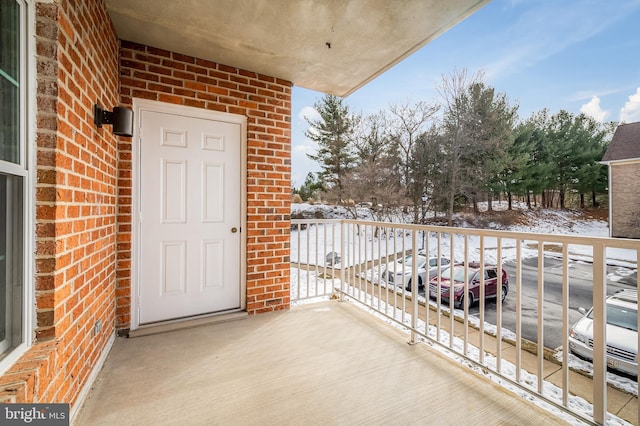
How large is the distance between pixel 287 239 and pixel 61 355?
6.33ft

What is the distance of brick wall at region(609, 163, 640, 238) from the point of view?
4613 mm

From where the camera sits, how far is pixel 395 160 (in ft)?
36.3

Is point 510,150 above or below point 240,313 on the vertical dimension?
above

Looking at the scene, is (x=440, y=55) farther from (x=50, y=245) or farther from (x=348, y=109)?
(x=50, y=245)

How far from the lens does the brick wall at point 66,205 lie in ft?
3.59

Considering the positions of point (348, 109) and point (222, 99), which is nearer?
point (222, 99)

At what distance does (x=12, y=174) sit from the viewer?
0.98 metres

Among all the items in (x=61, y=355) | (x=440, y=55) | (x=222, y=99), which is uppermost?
(x=440, y=55)

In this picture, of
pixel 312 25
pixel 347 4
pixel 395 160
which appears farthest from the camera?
pixel 395 160

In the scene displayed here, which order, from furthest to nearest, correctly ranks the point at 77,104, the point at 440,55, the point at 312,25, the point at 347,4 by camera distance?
1. the point at 440,55
2. the point at 312,25
3. the point at 347,4
4. the point at 77,104

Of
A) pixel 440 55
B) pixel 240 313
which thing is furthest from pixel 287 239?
pixel 440 55

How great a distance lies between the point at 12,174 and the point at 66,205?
0.92 feet

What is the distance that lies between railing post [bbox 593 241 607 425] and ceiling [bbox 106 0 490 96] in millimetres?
1676

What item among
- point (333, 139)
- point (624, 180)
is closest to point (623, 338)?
point (624, 180)
